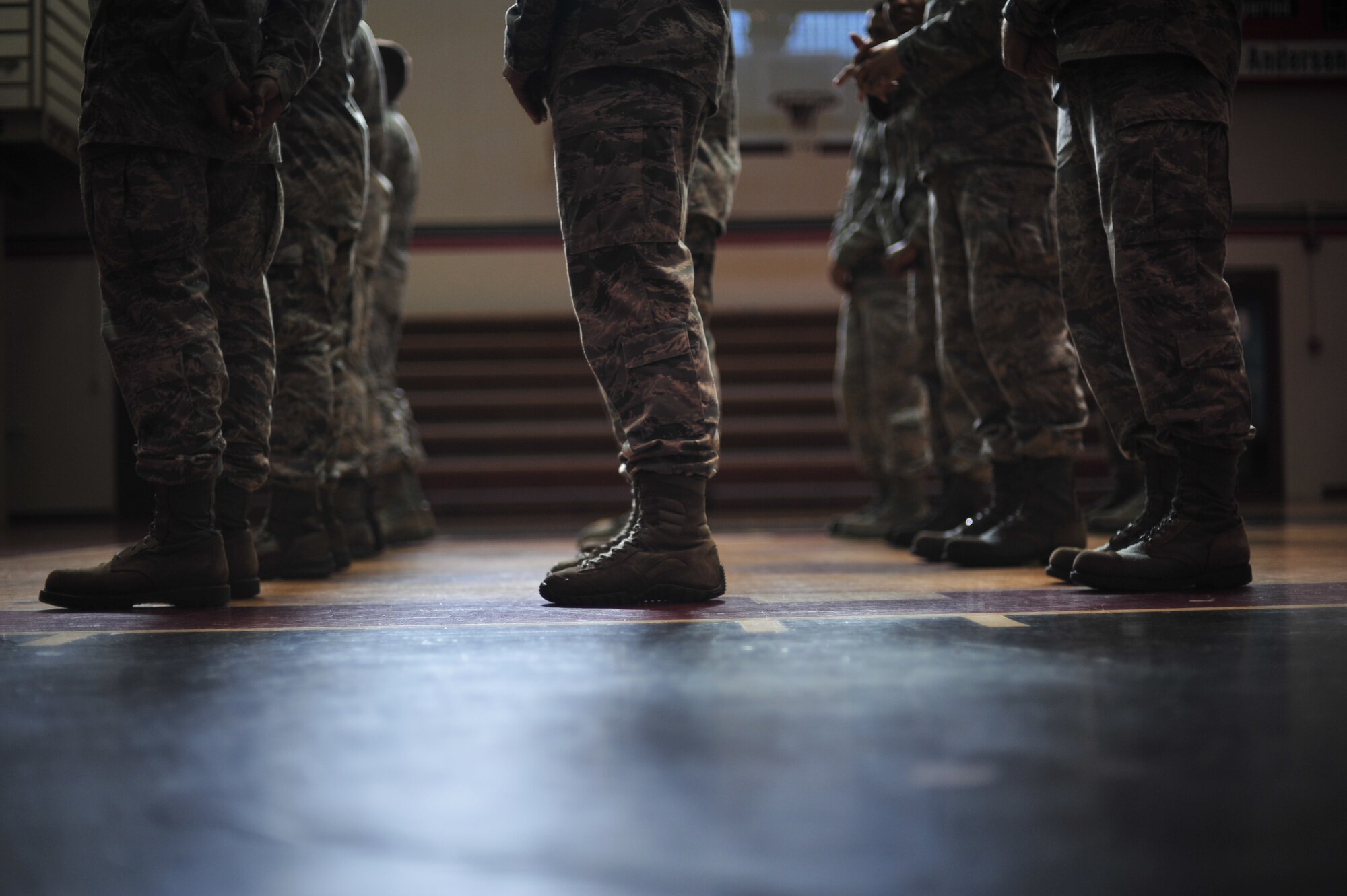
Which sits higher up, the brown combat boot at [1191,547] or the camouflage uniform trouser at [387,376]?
the camouflage uniform trouser at [387,376]

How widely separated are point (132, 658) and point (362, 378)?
6.19 ft

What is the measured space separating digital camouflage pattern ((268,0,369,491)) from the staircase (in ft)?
10.1

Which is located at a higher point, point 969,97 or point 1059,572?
point 969,97

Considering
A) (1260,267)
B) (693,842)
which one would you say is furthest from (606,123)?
(1260,267)

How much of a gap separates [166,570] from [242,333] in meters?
0.38

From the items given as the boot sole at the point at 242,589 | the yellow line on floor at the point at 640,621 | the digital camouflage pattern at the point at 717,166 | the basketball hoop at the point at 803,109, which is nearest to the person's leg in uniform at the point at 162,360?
the boot sole at the point at 242,589

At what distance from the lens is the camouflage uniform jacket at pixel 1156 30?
135 cm

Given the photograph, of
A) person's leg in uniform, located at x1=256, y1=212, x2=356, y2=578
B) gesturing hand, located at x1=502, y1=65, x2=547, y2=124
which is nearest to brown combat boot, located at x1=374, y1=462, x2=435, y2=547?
person's leg in uniform, located at x1=256, y1=212, x2=356, y2=578

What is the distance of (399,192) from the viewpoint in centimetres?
329

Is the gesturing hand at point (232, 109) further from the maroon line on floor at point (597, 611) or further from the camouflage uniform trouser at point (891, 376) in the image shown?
the camouflage uniform trouser at point (891, 376)

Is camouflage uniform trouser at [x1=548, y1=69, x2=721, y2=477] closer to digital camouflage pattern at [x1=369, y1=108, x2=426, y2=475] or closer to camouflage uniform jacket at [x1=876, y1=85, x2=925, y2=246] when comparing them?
camouflage uniform jacket at [x1=876, y1=85, x2=925, y2=246]

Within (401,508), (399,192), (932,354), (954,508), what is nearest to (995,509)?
(954,508)

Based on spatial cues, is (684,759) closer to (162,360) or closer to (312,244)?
(162,360)

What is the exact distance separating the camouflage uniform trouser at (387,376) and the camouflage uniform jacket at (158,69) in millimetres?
1731
